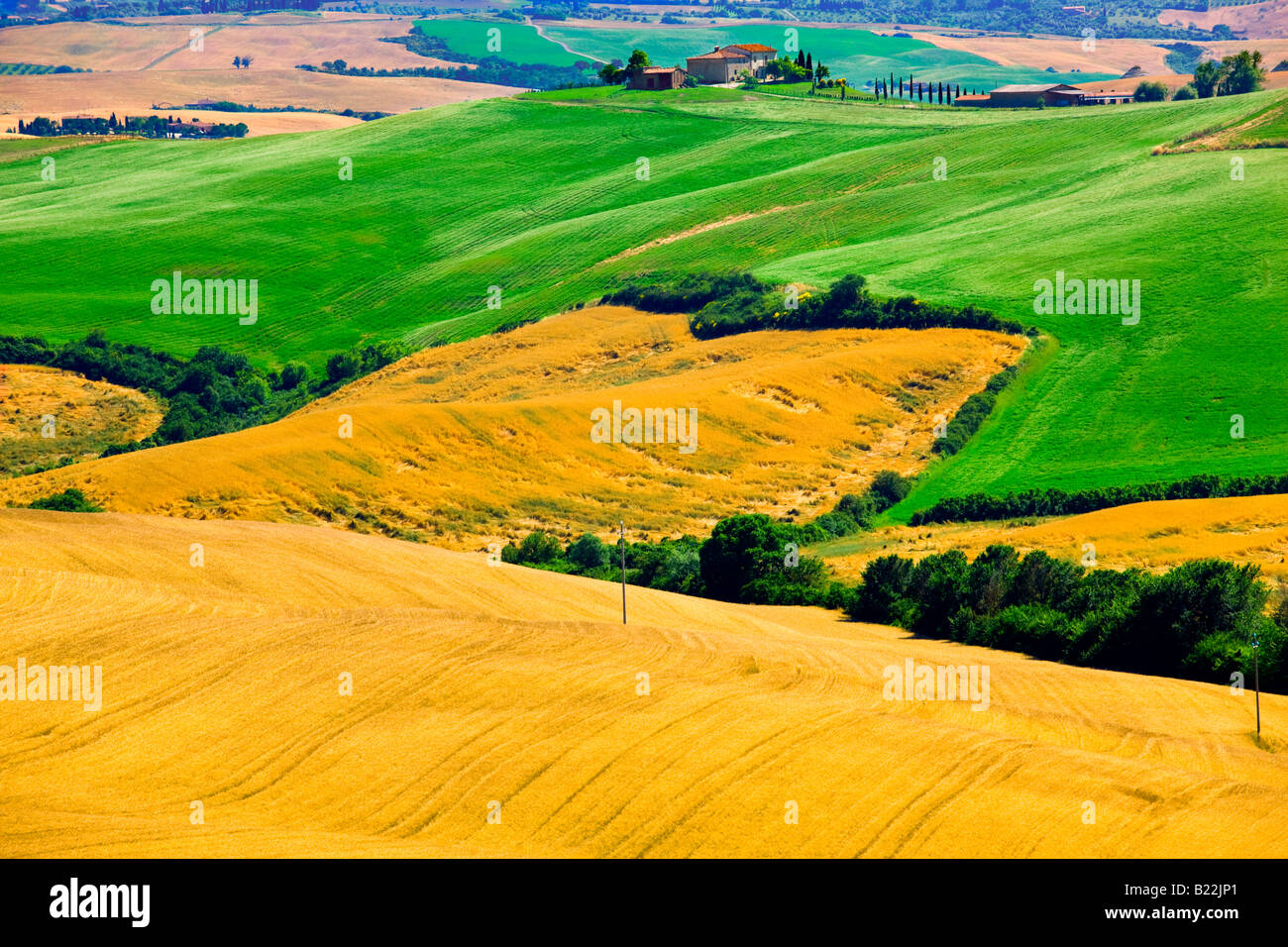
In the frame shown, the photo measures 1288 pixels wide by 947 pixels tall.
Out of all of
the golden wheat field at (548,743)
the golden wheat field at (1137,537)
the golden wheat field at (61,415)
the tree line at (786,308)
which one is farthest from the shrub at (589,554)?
the golden wheat field at (61,415)

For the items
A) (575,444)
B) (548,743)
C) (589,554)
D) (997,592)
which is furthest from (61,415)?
(548,743)

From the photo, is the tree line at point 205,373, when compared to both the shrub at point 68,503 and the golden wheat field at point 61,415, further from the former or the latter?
the shrub at point 68,503

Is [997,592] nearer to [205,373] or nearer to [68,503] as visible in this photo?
[68,503]

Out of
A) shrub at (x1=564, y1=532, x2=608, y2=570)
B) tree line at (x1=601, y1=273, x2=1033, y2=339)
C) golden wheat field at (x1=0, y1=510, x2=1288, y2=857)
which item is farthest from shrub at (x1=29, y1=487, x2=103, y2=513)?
tree line at (x1=601, y1=273, x2=1033, y2=339)

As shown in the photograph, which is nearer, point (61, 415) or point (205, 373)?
point (61, 415)

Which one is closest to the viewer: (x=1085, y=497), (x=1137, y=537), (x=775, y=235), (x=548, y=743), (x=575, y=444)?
(x=548, y=743)

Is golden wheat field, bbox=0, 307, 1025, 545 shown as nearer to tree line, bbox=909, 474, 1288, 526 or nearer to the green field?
the green field
